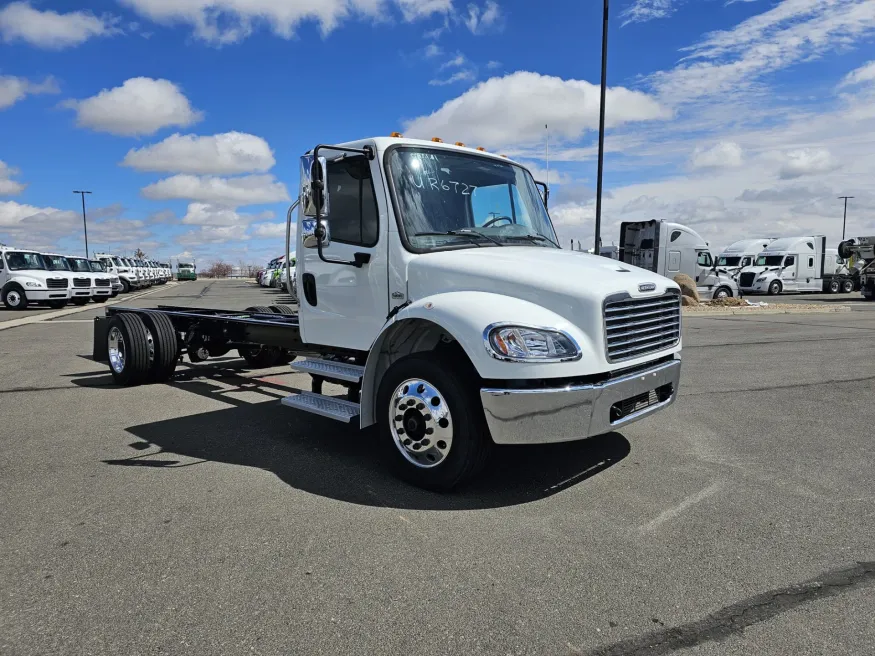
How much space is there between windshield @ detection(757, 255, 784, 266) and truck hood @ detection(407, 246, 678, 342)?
31.2 m

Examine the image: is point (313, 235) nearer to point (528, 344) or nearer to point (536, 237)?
point (536, 237)

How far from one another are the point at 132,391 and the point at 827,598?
7.44 metres

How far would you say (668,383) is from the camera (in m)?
4.47

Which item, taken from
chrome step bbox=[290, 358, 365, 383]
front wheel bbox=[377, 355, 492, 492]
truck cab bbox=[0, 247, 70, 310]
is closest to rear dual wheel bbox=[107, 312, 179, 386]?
chrome step bbox=[290, 358, 365, 383]

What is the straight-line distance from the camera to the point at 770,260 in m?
→ 31.9

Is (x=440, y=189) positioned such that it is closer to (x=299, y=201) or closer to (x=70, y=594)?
(x=299, y=201)

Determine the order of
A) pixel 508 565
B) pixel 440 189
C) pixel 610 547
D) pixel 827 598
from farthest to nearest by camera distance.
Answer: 1. pixel 440 189
2. pixel 610 547
3. pixel 508 565
4. pixel 827 598

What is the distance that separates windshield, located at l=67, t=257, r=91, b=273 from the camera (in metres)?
27.0

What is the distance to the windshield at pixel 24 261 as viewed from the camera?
23.6 m

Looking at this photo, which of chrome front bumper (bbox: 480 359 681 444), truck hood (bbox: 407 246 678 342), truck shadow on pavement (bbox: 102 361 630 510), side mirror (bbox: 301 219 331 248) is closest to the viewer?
chrome front bumper (bbox: 480 359 681 444)

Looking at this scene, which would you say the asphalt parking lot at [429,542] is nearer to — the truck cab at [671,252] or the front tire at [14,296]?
the truck cab at [671,252]

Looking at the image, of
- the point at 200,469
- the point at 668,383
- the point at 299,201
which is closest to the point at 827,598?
the point at 668,383

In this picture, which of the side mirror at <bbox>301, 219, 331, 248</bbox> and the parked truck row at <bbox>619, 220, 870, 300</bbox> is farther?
the parked truck row at <bbox>619, 220, 870, 300</bbox>

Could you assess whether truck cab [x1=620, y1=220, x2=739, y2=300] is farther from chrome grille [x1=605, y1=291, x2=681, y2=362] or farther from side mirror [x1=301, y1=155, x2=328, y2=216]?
side mirror [x1=301, y1=155, x2=328, y2=216]
